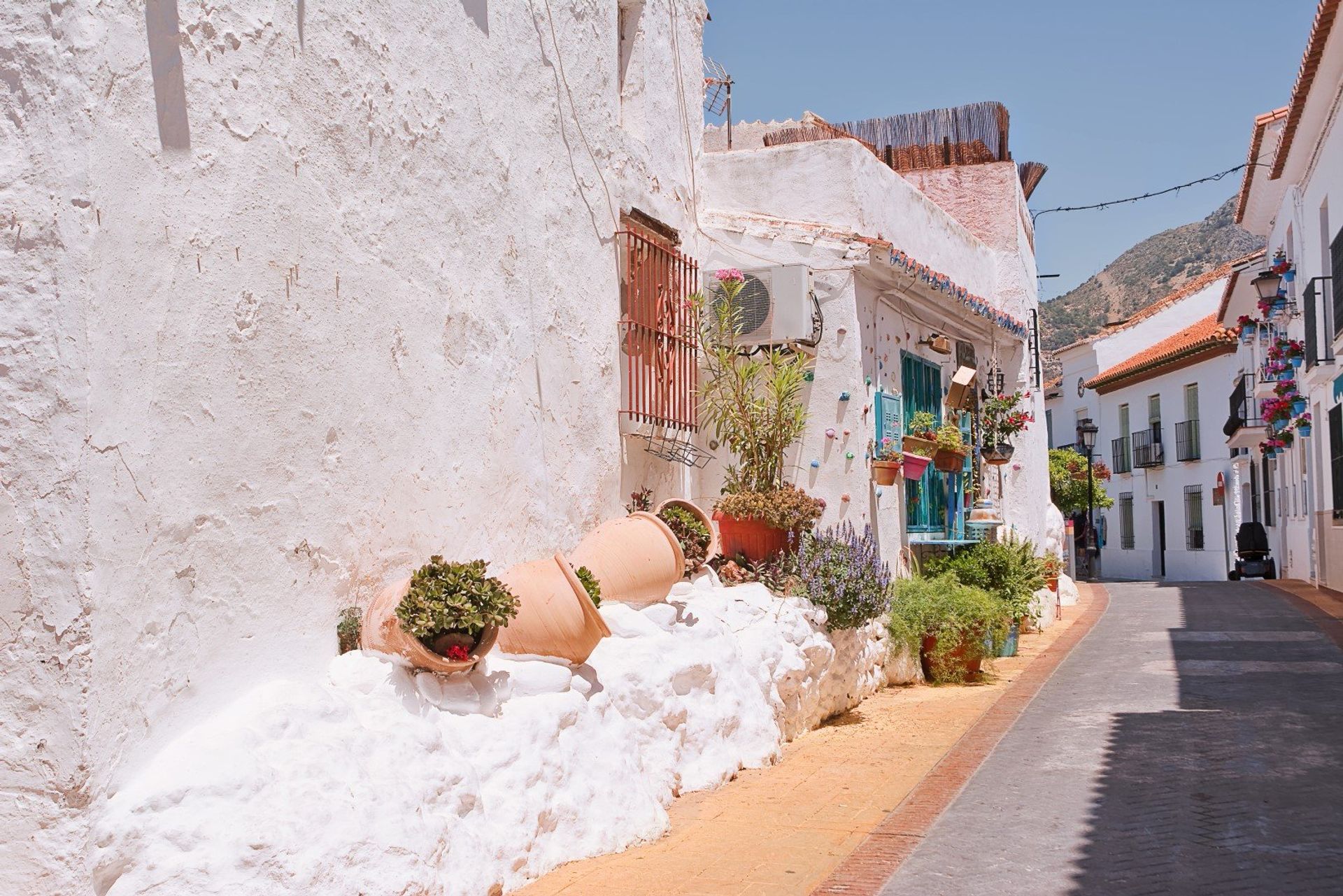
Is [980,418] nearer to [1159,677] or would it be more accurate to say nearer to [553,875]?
[1159,677]

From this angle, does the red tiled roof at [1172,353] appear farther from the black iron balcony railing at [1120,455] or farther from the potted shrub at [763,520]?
the potted shrub at [763,520]

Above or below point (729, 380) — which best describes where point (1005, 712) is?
below

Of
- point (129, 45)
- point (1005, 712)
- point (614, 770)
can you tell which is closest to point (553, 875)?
point (614, 770)

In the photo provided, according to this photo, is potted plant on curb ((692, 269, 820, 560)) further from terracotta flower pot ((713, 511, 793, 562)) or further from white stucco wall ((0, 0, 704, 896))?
white stucco wall ((0, 0, 704, 896))

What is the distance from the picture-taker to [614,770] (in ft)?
19.5

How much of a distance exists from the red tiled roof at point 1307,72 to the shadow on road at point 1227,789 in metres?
7.39

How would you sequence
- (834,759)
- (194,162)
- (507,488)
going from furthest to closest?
(834,759) → (507,488) → (194,162)

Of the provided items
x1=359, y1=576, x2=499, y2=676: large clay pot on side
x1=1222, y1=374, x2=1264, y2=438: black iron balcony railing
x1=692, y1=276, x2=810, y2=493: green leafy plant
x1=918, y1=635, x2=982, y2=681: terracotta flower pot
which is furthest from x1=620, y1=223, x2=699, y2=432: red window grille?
x1=1222, y1=374, x2=1264, y2=438: black iron balcony railing

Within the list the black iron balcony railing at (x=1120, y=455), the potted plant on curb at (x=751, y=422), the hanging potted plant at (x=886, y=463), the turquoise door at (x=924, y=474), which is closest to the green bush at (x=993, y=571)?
the turquoise door at (x=924, y=474)

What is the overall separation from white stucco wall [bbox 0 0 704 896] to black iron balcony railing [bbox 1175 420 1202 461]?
32368 millimetres

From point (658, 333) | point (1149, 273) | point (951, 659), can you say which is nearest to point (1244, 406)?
point (951, 659)

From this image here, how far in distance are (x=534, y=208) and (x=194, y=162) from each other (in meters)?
3.03

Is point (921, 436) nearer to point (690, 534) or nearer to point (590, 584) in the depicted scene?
point (690, 534)

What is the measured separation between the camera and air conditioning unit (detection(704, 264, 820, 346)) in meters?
10.5
